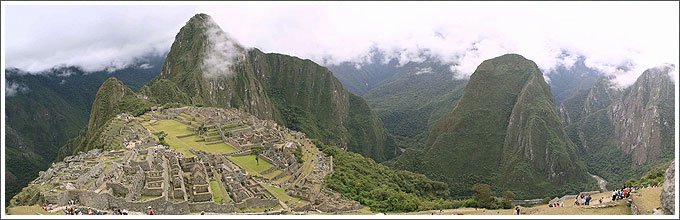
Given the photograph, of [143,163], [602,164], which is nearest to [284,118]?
[602,164]

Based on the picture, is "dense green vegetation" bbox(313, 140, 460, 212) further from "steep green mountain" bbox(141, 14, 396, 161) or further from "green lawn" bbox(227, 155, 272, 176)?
"steep green mountain" bbox(141, 14, 396, 161)

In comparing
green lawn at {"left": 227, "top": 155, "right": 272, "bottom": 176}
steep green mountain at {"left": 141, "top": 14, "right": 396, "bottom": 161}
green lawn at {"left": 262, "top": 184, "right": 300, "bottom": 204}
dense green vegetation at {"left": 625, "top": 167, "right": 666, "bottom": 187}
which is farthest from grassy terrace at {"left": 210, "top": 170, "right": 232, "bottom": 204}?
steep green mountain at {"left": 141, "top": 14, "right": 396, "bottom": 161}

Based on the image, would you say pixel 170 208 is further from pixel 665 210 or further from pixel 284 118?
pixel 284 118

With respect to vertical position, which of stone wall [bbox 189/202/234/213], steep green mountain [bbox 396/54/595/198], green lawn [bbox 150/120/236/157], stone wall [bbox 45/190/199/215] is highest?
steep green mountain [bbox 396/54/595/198]

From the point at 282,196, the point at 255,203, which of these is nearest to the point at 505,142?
the point at 282,196

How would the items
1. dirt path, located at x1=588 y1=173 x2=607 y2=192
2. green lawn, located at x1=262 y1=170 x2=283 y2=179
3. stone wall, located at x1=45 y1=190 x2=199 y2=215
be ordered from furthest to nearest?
dirt path, located at x1=588 y1=173 x2=607 y2=192 → green lawn, located at x1=262 y1=170 x2=283 y2=179 → stone wall, located at x1=45 y1=190 x2=199 y2=215

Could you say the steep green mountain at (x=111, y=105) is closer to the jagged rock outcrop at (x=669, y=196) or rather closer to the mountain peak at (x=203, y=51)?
the mountain peak at (x=203, y=51)
